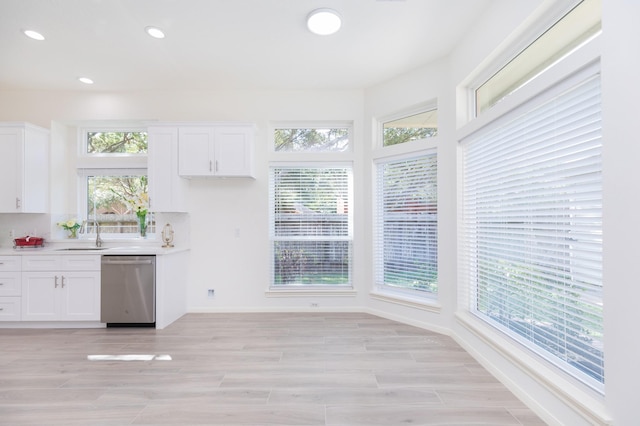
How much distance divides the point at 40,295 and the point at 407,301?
4.18 m

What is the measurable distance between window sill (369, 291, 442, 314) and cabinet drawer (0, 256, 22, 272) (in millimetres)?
4117

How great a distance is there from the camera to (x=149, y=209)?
3.85 m

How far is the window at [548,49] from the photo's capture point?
1.74 m

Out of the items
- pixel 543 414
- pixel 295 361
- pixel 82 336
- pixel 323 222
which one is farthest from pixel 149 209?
pixel 543 414

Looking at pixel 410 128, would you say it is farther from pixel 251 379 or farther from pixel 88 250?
pixel 88 250

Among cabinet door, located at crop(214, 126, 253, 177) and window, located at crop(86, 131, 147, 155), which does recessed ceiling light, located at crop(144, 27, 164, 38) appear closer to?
cabinet door, located at crop(214, 126, 253, 177)

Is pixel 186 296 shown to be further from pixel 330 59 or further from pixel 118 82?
pixel 330 59

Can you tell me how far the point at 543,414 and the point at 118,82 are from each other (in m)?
5.17

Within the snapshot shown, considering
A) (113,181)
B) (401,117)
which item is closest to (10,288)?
(113,181)

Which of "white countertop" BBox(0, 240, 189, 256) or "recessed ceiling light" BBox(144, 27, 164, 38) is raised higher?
"recessed ceiling light" BBox(144, 27, 164, 38)

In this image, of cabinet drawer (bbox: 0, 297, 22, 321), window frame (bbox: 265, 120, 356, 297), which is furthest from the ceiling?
cabinet drawer (bbox: 0, 297, 22, 321)

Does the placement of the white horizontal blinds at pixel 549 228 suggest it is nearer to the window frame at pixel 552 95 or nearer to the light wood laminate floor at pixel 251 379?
the window frame at pixel 552 95

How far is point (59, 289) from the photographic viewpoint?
A: 11.7ft

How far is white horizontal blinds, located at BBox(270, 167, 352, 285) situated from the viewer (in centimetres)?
416
